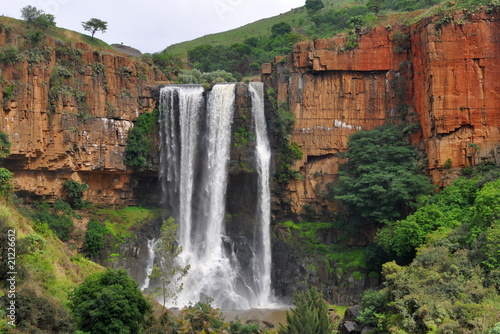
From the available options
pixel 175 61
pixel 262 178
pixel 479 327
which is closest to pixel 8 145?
pixel 262 178

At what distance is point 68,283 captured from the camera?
21.2 meters

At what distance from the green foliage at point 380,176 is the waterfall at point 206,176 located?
5.64 m

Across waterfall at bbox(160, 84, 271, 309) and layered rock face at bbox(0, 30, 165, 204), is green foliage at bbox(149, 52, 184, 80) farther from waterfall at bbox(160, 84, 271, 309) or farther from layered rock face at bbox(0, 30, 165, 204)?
waterfall at bbox(160, 84, 271, 309)

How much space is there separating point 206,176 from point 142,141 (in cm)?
479

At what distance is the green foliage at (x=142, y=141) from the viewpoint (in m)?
36.9

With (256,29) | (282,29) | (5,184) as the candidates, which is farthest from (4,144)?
(256,29)

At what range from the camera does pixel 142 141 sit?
123ft

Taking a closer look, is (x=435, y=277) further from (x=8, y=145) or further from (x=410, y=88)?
(x=8, y=145)

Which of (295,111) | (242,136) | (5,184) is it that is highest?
(295,111)

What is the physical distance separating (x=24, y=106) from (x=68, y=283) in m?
16.1

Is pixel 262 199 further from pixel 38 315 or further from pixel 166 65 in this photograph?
pixel 38 315

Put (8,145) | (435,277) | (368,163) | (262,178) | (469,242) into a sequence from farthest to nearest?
(262,178) → (368,163) → (8,145) → (469,242) → (435,277)

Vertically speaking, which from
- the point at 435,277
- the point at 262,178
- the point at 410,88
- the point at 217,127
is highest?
the point at 410,88

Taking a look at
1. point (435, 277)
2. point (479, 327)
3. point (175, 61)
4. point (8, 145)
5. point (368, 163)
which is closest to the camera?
point (479, 327)
